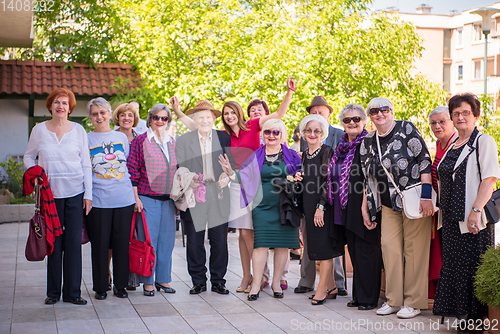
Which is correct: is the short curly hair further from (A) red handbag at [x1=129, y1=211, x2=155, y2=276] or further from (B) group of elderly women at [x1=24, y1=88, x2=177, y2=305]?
(A) red handbag at [x1=129, y1=211, x2=155, y2=276]

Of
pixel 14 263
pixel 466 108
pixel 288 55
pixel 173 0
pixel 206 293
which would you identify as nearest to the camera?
pixel 466 108

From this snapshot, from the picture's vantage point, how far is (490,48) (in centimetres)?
4134

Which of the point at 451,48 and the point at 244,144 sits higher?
the point at 451,48

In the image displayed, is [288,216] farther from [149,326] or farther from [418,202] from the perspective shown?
[149,326]

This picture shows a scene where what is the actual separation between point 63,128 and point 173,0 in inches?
344

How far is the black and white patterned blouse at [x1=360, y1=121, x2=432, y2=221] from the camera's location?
5.00 m

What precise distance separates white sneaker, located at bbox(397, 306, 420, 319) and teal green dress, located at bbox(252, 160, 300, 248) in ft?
4.10

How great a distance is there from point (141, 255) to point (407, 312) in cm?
270

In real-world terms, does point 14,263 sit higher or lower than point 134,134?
lower

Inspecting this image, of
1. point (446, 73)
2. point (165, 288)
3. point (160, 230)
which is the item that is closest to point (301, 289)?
point (165, 288)

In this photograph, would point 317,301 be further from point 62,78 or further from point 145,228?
point 62,78

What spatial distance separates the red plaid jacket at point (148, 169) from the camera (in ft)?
18.8

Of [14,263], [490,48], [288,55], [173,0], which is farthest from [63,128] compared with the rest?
[490,48]

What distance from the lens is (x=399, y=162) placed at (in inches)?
198
